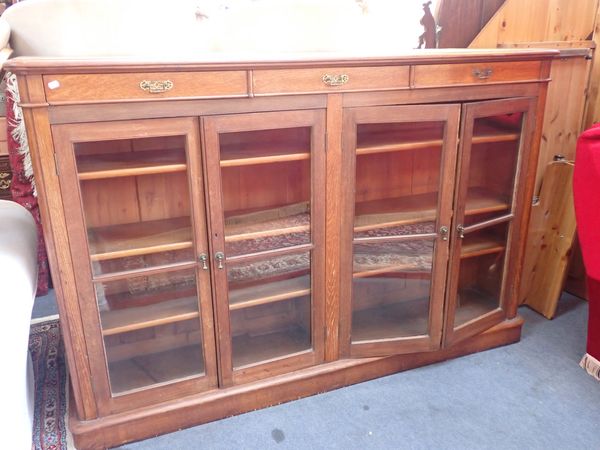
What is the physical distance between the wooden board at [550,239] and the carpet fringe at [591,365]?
0.37 m

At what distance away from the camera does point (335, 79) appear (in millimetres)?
1551

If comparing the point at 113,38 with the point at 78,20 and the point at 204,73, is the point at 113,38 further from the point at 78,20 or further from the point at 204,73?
the point at 204,73

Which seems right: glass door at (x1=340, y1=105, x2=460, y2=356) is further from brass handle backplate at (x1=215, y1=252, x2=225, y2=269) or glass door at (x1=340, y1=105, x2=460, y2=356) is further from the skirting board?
brass handle backplate at (x1=215, y1=252, x2=225, y2=269)

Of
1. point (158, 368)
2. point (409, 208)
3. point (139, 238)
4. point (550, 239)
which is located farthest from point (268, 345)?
point (550, 239)

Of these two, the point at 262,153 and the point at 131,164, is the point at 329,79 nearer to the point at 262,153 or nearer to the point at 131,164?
the point at 262,153

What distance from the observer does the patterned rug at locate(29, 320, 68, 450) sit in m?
1.65

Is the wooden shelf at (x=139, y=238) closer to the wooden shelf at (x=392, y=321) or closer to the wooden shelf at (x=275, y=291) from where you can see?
the wooden shelf at (x=275, y=291)

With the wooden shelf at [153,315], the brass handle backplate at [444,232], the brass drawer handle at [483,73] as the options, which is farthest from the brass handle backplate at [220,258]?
the brass drawer handle at [483,73]

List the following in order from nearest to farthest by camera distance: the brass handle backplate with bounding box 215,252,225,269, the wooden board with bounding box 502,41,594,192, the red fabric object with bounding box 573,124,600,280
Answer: the brass handle backplate with bounding box 215,252,225,269 < the red fabric object with bounding box 573,124,600,280 < the wooden board with bounding box 502,41,594,192

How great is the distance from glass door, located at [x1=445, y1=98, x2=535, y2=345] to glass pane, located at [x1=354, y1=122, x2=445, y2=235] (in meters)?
0.10

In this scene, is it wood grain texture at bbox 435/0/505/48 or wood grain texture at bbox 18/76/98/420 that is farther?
wood grain texture at bbox 435/0/505/48

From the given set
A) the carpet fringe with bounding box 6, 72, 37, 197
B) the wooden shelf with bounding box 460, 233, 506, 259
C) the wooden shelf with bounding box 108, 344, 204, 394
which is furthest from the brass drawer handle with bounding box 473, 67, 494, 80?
the carpet fringe with bounding box 6, 72, 37, 197

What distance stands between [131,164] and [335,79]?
2.13 feet

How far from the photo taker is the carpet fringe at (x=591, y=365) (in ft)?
6.36
